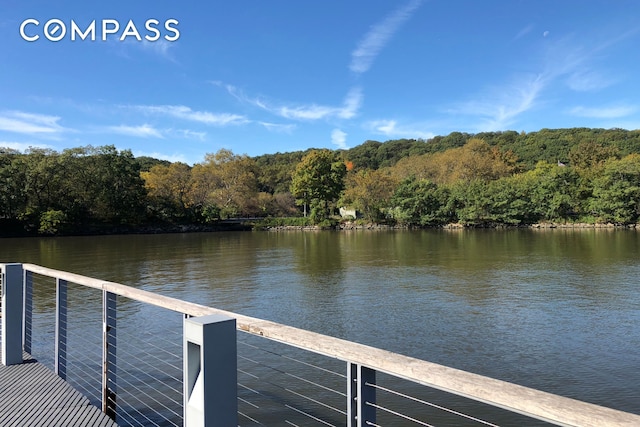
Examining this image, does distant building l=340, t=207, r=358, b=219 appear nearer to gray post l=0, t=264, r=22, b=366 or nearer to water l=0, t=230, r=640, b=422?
water l=0, t=230, r=640, b=422

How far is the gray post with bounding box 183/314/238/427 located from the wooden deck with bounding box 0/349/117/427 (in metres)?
1.63

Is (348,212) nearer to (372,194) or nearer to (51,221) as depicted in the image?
(372,194)

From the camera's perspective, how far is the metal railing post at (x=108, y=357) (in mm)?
3039

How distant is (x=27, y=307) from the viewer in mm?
4004

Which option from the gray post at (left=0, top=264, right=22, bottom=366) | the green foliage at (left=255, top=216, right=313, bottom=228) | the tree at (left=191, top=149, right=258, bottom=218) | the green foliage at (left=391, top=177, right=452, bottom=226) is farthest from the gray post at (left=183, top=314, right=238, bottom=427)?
the tree at (left=191, top=149, right=258, bottom=218)

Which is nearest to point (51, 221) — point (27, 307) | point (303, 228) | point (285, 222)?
point (285, 222)

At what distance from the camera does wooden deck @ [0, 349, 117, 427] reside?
2725 mm

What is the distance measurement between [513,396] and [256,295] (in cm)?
928

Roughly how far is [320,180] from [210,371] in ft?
162

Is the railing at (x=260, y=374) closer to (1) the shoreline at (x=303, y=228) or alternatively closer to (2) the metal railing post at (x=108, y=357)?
(2) the metal railing post at (x=108, y=357)

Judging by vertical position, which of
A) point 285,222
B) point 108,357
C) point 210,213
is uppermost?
point 210,213

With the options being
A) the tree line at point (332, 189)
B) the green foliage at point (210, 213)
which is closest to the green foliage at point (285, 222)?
the tree line at point (332, 189)

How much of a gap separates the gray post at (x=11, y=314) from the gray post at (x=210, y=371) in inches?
120

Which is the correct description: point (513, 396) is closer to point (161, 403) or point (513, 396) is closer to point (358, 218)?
point (161, 403)
